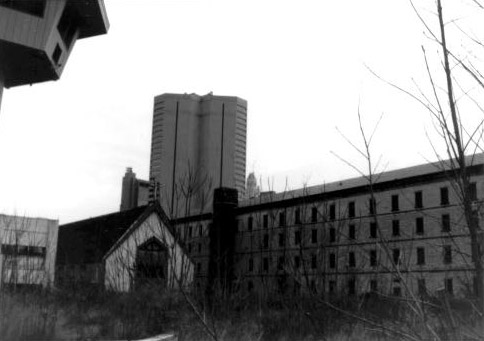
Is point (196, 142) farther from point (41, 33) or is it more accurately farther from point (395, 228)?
point (395, 228)

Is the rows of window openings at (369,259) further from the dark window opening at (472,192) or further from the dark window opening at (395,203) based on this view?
the dark window opening at (395,203)

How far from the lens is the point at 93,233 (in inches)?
2421

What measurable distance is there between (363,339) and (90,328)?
8068 mm

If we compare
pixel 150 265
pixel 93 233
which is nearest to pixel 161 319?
pixel 150 265

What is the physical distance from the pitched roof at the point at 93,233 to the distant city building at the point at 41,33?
16798 mm

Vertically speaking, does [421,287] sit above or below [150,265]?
below

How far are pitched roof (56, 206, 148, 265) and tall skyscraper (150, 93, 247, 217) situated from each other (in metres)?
31.8

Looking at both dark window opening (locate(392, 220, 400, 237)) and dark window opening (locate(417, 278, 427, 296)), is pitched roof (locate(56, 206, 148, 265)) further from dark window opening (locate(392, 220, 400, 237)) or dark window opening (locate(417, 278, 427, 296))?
dark window opening (locate(417, 278, 427, 296))

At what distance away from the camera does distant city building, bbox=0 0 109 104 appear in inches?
1289

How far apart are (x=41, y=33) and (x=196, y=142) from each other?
67.4 ft

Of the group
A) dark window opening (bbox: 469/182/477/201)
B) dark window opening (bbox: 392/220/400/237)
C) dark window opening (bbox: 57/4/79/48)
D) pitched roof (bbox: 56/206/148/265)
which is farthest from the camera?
dark window opening (bbox: 392/220/400/237)

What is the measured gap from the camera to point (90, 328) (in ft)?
56.7

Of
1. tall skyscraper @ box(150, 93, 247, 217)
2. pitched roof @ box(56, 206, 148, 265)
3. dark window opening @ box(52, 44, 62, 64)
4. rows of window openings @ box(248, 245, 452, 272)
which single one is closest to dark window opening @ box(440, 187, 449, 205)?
pitched roof @ box(56, 206, 148, 265)

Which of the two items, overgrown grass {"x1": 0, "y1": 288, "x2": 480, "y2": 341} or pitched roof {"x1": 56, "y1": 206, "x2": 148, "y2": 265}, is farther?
pitched roof {"x1": 56, "y1": 206, "x2": 148, "y2": 265}
